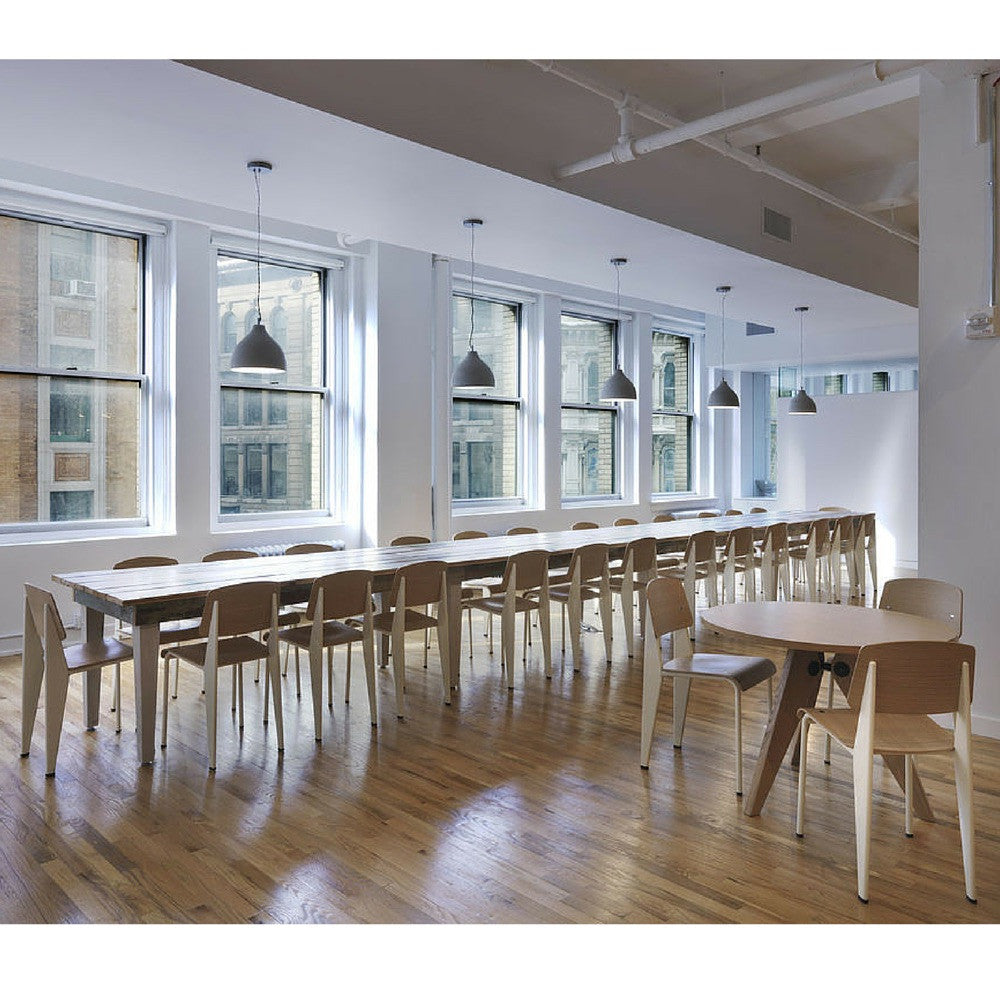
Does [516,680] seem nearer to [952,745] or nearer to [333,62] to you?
[952,745]

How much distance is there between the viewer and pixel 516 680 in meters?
5.09

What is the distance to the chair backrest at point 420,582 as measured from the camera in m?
4.38

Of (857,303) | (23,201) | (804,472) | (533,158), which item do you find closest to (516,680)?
(533,158)

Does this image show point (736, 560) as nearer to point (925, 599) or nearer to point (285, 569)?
point (925, 599)

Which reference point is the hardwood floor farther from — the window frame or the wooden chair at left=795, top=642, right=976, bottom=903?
the window frame

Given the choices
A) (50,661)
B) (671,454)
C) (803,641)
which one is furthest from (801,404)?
(50,661)

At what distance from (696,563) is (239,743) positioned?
12.1ft

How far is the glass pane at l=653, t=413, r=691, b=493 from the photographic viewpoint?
1163cm

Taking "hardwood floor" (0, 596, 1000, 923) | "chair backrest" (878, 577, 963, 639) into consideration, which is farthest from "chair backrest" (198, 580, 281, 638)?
"chair backrest" (878, 577, 963, 639)

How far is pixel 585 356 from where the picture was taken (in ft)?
34.1

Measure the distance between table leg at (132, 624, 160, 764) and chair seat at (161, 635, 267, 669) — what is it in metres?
0.17

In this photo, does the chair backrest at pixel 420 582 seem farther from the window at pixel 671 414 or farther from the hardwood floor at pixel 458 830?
the window at pixel 671 414

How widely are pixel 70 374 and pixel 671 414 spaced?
793 centimetres

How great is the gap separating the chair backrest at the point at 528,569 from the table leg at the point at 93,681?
2.17 m
